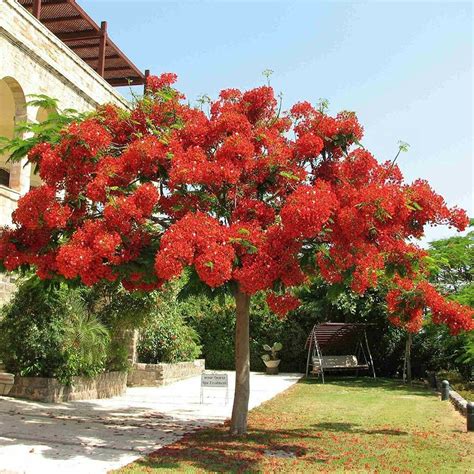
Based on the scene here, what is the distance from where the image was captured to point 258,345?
22.4 metres

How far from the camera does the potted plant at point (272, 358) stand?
2138cm

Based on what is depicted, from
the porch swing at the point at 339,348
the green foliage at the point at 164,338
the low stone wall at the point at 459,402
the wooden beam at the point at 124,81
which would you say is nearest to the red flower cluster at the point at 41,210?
the low stone wall at the point at 459,402

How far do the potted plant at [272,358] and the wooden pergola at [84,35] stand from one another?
10.4m

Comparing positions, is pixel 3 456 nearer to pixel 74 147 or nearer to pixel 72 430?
pixel 72 430

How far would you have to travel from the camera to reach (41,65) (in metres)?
15.1

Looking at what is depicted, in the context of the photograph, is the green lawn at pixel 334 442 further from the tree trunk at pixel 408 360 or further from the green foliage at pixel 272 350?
the green foliage at pixel 272 350

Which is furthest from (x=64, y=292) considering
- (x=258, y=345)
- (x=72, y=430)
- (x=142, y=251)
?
(x=258, y=345)

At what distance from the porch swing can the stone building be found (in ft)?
30.7

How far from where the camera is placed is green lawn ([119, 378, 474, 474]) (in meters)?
6.93

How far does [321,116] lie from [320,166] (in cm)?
68

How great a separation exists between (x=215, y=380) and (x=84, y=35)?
1254cm

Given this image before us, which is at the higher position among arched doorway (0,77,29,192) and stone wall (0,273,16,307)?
arched doorway (0,77,29,192)

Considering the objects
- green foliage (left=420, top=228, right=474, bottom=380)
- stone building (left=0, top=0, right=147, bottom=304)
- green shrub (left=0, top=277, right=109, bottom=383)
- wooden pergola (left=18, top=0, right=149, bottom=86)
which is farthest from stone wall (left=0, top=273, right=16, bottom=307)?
green foliage (left=420, top=228, right=474, bottom=380)

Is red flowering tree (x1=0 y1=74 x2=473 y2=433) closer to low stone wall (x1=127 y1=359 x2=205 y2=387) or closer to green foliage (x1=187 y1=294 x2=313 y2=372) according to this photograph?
low stone wall (x1=127 y1=359 x2=205 y2=387)
